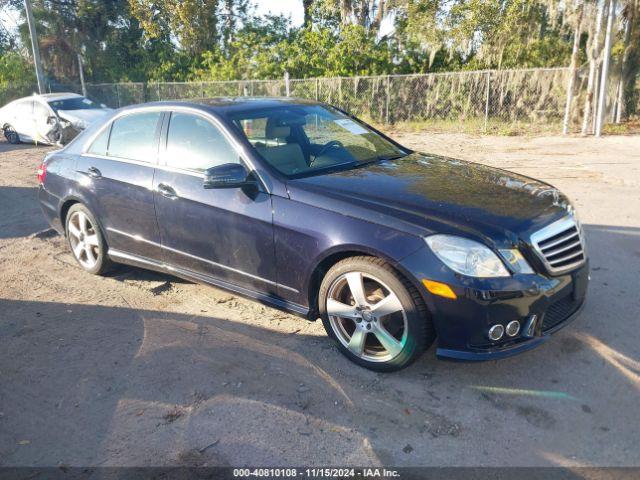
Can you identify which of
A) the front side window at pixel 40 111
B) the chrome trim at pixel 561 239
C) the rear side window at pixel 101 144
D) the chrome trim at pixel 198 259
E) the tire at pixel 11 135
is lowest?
the tire at pixel 11 135

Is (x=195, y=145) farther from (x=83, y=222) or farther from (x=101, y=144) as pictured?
(x=83, y=222)

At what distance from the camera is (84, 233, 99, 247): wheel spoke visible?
5.18 metres

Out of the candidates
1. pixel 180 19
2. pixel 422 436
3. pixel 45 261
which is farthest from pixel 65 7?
pixel 422 436

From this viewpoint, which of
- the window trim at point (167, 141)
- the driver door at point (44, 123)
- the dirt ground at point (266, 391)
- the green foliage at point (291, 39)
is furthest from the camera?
the green foliage at point (291, 39)

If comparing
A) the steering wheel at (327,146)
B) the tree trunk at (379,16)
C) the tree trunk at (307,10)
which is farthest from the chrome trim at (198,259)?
the tree trunk at (307,10)

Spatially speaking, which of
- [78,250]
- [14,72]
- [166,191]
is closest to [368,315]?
[166,191]

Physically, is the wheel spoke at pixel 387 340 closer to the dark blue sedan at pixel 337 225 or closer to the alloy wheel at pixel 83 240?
the dark blue sedan at pixel 337 225

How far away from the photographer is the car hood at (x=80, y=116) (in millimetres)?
14188

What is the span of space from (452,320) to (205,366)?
1.63 meters

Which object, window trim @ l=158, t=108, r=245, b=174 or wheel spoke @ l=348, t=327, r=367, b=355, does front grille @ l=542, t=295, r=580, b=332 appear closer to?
wheel spoke @ l=348, t=327, r=367, b=355

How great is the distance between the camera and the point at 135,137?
15.6ft

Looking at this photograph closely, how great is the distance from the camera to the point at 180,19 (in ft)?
86.0

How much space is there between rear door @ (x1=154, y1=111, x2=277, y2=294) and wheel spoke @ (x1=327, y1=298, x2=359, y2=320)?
0.49 meters

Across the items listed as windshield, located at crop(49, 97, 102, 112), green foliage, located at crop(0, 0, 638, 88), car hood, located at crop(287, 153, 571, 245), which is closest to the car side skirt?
car hood, located at crop(287, 153, 571, 245)
